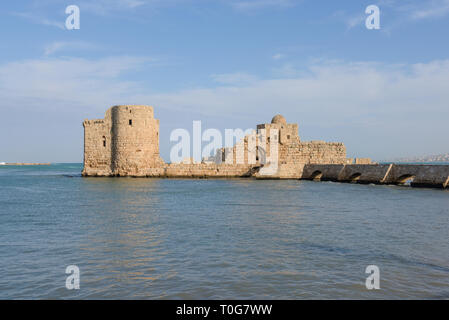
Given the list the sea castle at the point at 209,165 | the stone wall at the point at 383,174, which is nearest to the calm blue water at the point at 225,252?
the stone wall at the point at 383,174

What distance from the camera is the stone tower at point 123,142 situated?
33.6 metres

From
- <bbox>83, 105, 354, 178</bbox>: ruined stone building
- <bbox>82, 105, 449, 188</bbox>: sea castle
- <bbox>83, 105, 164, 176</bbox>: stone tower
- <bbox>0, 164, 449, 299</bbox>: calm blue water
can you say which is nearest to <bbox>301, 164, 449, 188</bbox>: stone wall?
<bbox>82, 105, 449, 188</bbox>: sea castle

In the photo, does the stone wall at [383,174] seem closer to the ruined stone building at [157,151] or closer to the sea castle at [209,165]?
the sea castle at [209,165]

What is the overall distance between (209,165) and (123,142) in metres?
7.34

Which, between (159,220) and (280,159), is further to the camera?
(280,159)

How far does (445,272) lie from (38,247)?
769 centimetres

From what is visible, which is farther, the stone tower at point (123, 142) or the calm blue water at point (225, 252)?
the stone tower at point (123, 142)

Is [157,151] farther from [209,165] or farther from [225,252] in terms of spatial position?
[225,252]

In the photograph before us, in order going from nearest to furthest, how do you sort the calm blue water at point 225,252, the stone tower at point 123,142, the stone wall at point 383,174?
the calm blue water at point 225,252 < the stone wall at point 383,174 < the stone tower at point 123,142

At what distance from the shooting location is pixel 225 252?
823 centimetres

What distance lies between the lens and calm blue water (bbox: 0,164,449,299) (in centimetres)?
602
